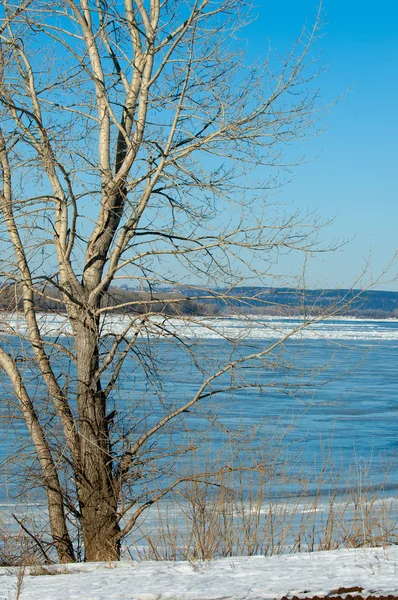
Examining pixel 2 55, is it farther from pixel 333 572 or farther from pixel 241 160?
pixel 333 572

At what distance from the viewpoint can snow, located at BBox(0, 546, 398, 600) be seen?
3.85 metres

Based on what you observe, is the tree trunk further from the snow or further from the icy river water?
the snow

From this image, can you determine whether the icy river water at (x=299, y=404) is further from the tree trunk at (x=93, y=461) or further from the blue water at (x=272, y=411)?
the tree trunk at (x=93, y=461)

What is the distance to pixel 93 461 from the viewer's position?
23.3ft

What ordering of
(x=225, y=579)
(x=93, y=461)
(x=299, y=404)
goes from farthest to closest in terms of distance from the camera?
(x=299, y=404)
(x=93, y=461)
(x=225, y=579)

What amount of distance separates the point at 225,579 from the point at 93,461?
10.3ft

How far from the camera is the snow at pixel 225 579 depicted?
385 cm

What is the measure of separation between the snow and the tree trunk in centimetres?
196

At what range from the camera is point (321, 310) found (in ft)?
22.4

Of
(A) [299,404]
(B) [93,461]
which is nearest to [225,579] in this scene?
(B) [93,461]

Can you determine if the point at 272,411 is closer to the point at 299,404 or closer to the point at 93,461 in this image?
the point at 299,404

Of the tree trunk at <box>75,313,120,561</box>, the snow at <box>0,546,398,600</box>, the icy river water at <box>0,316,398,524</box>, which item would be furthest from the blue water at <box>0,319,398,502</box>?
the snow at <box>0,546,398,600</box>

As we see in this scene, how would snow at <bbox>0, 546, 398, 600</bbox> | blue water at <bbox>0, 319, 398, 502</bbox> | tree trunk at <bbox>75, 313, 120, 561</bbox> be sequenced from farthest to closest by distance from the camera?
blue water at <bbox>0, 319, 398, 502</bbox> → tree trunk at <bbox>75, 313, 120, 561</bbox> → snow at <bbox>0, 546, 398, 600</bbox>

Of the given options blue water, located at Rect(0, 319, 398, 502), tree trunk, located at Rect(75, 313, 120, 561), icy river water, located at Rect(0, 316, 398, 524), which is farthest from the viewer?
blue water, located at Rect(0, 319, 398, 502)
